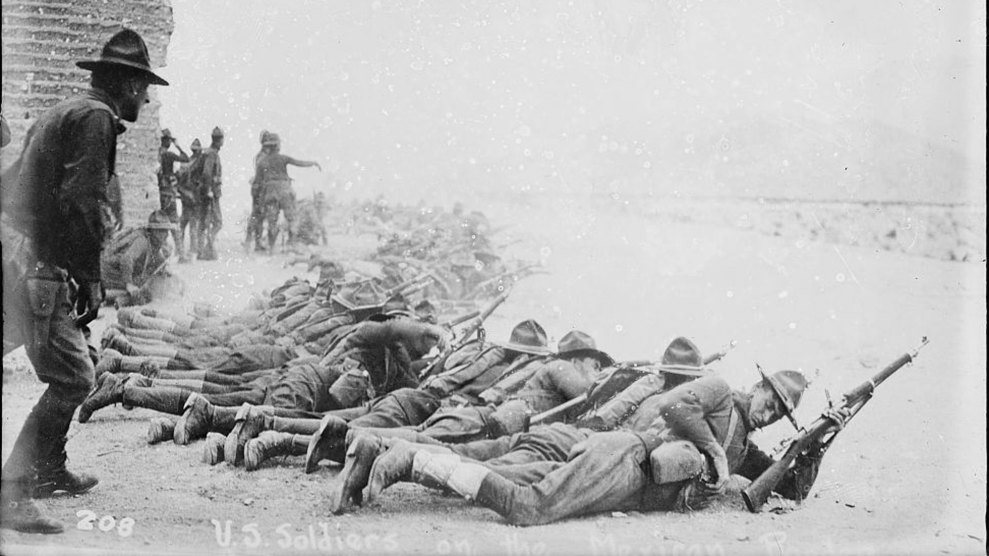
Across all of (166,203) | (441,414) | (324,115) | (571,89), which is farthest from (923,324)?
(166,203)

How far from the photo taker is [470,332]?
4.90 m

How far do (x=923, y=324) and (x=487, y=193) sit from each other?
8.41 ft

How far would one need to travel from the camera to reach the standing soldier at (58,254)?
418 centimetres

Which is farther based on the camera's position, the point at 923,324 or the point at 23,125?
the point at 23,125

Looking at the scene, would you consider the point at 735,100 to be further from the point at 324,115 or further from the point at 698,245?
the point at 324,115

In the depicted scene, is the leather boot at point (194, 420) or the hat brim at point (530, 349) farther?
the hat brim at point (530, 349)

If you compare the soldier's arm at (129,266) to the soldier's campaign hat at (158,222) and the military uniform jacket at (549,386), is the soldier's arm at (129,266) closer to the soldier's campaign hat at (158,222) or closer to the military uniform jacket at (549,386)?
the soldier's campaign hat at (158,222)

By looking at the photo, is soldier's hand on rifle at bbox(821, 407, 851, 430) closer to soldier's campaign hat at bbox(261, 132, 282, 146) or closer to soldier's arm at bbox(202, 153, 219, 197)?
soldier's campaign hat at bbox(261, 132, 282, 146)

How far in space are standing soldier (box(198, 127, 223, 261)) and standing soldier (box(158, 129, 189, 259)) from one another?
0.16 m

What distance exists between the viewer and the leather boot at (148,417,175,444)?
4.56 m

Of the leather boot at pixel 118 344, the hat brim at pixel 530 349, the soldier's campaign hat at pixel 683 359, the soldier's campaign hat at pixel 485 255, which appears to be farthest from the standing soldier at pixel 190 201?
the soldier's campaign hat at pixel 683 359

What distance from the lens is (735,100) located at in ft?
15.5

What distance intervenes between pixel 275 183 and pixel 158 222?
2.72 feet

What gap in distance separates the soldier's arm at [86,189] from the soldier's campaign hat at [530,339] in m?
2.30
